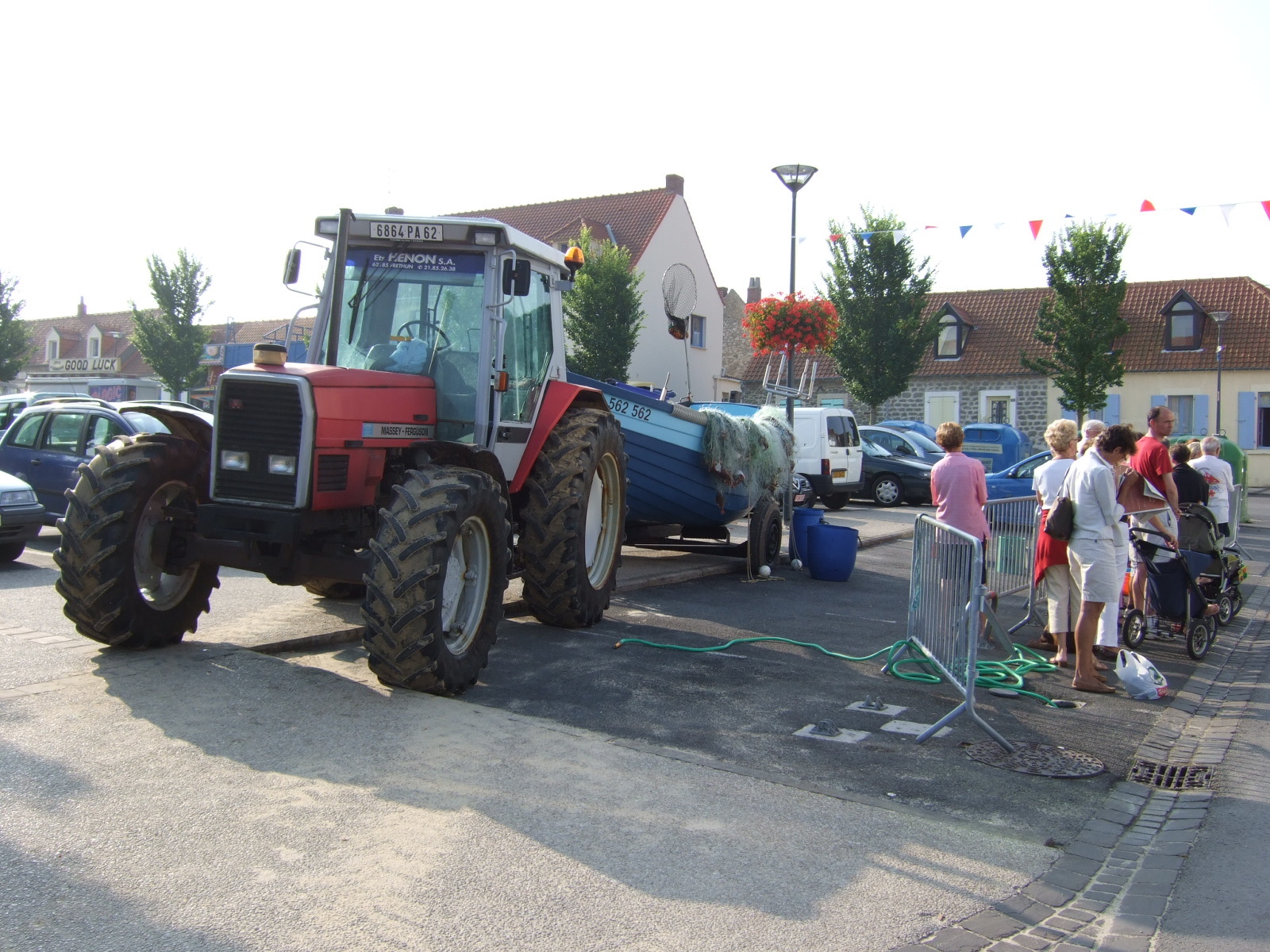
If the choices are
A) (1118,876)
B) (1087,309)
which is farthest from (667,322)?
(1118,876)

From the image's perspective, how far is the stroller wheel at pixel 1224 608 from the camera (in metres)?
9.83

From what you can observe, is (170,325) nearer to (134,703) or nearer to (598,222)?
(598,222)

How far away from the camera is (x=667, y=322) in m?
42.1

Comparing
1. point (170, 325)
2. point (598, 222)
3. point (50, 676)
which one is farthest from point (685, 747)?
point (170, 325)

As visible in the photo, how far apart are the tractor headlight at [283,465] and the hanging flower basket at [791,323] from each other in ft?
37.4

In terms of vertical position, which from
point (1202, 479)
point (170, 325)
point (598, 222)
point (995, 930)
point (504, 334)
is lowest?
point (995, 930)

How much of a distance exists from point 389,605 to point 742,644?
11.6 feet

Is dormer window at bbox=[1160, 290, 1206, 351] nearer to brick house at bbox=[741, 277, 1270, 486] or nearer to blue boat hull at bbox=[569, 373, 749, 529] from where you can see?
brick house at bbox=[741, 277, 1270, 486]

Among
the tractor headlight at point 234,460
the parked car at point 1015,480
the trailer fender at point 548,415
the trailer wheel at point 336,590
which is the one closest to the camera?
the tractor headlight at point 234,460

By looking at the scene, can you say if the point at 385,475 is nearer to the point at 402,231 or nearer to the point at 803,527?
the point at 402,231

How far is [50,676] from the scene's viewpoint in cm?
612

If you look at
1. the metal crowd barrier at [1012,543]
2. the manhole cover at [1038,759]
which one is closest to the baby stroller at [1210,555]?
the metal crowd barrier at [1012,543]

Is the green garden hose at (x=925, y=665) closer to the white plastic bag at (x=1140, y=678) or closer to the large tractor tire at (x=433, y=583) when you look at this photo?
the white plastic bag at (x=1140, y=678)

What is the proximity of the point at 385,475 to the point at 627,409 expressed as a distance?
431 cm
